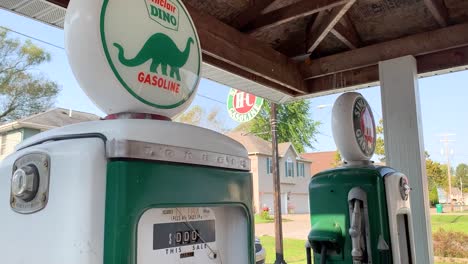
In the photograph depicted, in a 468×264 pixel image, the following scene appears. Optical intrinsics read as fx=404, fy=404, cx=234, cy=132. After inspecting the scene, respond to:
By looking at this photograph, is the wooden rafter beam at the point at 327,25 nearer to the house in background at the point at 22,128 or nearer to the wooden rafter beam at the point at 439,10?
the wooden rafter beam at the point at 439,10

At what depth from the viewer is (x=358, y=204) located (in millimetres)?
2242

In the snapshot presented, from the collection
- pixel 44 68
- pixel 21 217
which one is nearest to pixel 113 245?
pixel 21 217

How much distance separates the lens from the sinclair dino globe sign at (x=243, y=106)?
7.12 meters

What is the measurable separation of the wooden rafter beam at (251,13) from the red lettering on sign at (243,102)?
3.99 meters

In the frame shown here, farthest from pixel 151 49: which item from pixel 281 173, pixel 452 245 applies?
pixel 281 173

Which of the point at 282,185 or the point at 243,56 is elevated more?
the point at 243,56

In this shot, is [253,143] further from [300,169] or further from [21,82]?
[21,82]

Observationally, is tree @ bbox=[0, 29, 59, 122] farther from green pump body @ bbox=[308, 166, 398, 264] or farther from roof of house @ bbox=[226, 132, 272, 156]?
roof of house @ bbox=[226, 132, 272, 156]

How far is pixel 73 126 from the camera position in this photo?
2.88 ft

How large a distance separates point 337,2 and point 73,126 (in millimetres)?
2284

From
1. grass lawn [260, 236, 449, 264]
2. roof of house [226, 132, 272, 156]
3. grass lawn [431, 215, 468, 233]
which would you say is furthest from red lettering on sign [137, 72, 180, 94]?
roof of house [226, 132, 272, 156]

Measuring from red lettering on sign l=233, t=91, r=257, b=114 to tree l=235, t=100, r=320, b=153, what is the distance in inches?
510

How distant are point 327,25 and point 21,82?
6110mm

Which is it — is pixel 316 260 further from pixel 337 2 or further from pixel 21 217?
pixel 21 217
